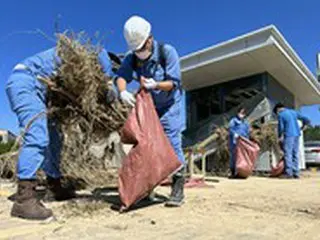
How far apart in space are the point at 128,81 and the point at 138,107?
0.43 meters

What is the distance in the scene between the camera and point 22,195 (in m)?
2.62

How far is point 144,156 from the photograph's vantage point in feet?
9.37

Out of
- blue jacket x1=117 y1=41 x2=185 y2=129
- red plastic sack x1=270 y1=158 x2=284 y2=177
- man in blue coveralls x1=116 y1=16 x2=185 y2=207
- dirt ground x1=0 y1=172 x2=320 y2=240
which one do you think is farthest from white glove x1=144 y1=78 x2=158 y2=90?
red plastic sack x1=270 y1=158 x2=284 y2=177

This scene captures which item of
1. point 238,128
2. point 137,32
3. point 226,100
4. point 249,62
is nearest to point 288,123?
point 238,128

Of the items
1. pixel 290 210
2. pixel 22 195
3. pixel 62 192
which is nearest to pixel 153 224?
pixel 22 195

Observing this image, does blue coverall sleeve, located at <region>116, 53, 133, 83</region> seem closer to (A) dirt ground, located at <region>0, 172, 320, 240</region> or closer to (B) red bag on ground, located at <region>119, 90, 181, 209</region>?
(B) red bag on ground, located at <region>119, 90, 181, 209</region>

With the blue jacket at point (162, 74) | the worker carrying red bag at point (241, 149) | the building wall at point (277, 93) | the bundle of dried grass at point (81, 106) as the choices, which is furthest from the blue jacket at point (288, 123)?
the blue jacket at point (162, 74)

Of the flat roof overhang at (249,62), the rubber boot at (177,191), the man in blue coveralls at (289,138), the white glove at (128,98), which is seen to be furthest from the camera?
the flat roof overhang at (249,62)

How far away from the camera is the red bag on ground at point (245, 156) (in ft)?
23.7

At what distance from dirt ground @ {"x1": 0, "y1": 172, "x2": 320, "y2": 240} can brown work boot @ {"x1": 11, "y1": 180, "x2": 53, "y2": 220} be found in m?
0.07

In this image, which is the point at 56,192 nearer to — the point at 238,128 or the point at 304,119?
the point at 238,128

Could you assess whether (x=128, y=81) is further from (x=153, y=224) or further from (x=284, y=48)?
(x=284, y=48)

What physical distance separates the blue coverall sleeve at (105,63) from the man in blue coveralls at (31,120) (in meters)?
0.38

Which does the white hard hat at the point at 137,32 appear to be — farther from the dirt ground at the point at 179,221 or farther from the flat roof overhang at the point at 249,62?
the flat roof overhang at the point at 249,62
